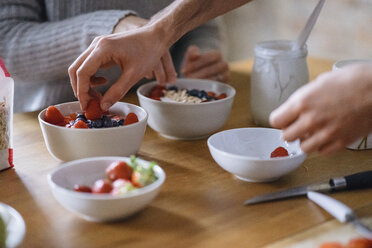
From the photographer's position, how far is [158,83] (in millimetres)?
1400

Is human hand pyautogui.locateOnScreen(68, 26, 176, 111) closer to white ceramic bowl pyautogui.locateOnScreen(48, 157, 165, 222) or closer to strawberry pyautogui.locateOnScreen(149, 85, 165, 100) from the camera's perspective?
strawberry pyautogui.locateOnScreen(149, 85, 165, 100)

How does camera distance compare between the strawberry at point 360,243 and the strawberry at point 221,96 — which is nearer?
the strawberry at point 360,243

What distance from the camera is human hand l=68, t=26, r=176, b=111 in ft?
3.77

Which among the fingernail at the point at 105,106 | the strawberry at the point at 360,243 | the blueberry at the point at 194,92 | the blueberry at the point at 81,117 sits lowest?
the strawberry at the point at 360,243

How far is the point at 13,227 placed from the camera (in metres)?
0.77

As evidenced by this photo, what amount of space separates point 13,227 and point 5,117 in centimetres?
40

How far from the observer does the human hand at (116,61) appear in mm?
1149

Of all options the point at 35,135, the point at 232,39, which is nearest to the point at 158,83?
the point at 35,135

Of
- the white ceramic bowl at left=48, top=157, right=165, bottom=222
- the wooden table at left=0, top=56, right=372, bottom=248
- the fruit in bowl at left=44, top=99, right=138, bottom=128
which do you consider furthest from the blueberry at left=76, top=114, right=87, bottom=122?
the white ceramic bowl at left=48, top=157, right=165, bottom=222

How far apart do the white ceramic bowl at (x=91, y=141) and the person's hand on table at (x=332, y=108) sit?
35 centimetres

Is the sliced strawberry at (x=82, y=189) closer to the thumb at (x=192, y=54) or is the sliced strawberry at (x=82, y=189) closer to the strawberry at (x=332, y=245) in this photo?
the strawberry at (x=332, y=245)

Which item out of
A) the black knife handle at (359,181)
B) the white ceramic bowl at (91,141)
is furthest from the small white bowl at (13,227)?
the black knife handle at (359,181)

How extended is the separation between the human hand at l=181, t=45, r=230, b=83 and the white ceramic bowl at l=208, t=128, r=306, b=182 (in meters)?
0.58

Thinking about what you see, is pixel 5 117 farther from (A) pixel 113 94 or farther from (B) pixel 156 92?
(B) pixel 156 92
